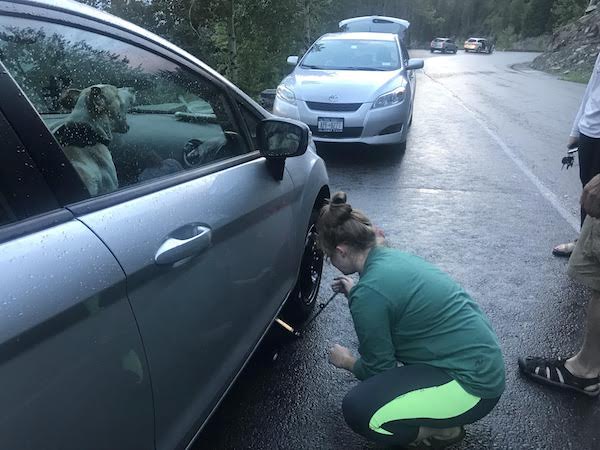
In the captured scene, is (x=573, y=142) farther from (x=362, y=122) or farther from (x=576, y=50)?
(x=576, y=50)

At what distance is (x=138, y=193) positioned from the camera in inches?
69.7

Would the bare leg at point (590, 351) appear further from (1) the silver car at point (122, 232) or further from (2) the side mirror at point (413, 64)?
(2) the side mirror at point (413, 64)

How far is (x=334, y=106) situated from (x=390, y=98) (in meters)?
0.78

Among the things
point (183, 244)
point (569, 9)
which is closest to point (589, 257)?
point (183, 244)

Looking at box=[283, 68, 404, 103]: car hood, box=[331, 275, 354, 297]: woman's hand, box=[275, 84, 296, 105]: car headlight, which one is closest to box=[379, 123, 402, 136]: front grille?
box=[283, 68, 404, 103]: car hood

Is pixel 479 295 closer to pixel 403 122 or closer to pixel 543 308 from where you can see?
pixel 543 308

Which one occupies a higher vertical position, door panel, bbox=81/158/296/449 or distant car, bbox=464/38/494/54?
door panel, bbox=81/158/296/449

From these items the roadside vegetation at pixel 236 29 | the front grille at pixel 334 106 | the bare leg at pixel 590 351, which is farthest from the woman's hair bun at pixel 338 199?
the front grille at pixel 334 106

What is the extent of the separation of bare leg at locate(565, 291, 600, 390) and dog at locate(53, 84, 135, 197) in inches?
91.8

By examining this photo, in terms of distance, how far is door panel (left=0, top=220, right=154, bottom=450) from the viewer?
1150 millimetres

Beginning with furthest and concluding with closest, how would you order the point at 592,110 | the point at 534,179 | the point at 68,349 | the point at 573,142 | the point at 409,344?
the point at 534,179 < the point at 573,142 < the point at 592,110 < the point at 409,344 < the point at 68,349

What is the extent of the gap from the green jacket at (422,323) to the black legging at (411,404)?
4 centimetres

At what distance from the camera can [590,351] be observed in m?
2.84

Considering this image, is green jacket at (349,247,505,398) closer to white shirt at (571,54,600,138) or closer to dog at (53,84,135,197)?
dog at (53,84,135,197)
